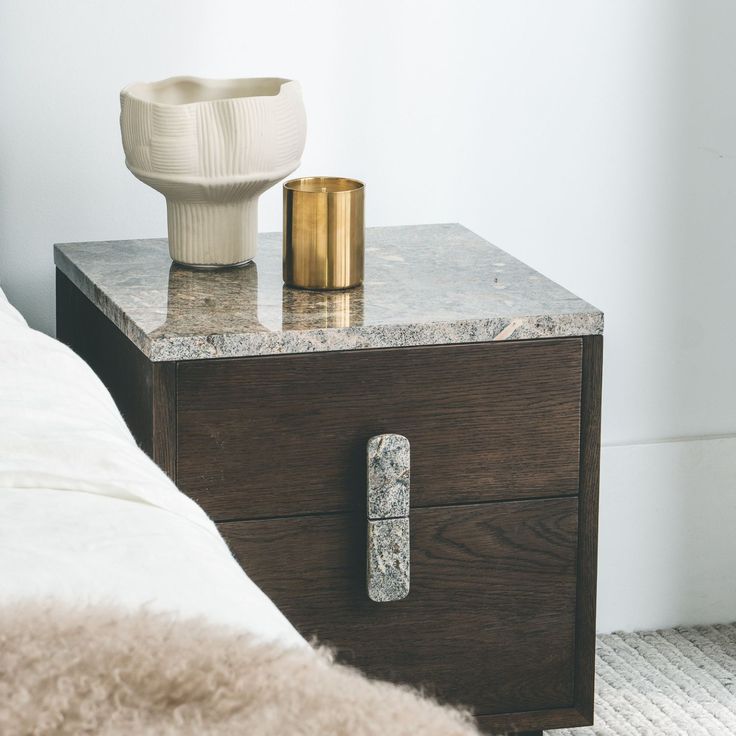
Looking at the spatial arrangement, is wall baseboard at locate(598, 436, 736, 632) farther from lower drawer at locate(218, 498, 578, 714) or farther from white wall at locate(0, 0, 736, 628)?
lower drawer at locate(218, 498, 578, 714)

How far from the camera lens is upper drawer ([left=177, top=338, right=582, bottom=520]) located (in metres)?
1.06

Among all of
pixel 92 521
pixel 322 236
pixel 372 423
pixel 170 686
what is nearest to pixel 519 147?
pixel 322 236

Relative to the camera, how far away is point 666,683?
1531 millimetres

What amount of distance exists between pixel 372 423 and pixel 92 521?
0.56 metres

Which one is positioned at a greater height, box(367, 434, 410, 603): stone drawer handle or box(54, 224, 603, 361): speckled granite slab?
box(54, 224, 603, 361): speckled granite slab

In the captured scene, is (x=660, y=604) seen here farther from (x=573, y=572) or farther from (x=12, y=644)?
(x=12, y=644)

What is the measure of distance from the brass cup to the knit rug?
0.59 metres

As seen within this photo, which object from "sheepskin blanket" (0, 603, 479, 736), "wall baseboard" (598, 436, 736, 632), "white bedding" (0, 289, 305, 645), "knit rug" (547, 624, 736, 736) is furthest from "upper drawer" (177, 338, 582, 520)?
"sheepskin blanket" (0, 603, 479, 736)

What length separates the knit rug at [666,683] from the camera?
142 cm

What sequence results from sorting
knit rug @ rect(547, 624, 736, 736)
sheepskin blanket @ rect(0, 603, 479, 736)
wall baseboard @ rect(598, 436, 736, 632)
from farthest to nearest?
wall baseboard @ rect(598, 436, 736, 632), knit rug @ rect(547, 624, 736, 736), sheepskin blanket @ rect(0, 603, 479, 736)

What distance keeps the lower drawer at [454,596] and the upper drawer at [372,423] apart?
0.08ft

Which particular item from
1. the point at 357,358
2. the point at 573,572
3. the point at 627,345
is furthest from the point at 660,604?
the point at 357,358

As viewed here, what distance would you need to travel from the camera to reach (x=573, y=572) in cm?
118

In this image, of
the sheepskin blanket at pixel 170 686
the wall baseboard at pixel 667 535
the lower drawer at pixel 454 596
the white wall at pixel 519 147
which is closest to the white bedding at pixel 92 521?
the sheepskin blanket at pixel 170 686
